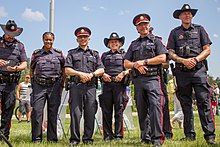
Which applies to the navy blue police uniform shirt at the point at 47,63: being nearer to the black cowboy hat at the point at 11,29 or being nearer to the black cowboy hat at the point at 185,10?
the black cowboy hat at the point at 11,29

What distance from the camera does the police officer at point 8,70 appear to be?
6.13 meters

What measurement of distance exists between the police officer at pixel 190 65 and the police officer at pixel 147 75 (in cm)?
50

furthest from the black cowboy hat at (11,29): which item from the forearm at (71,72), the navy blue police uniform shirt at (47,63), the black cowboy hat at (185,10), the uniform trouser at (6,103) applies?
the black cowboy hat at (185,10)

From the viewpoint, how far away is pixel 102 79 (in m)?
6.73

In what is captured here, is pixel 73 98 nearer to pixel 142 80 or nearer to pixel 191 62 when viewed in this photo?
pixel 142 80

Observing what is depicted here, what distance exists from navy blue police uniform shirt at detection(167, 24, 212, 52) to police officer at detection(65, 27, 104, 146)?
4.89 ft

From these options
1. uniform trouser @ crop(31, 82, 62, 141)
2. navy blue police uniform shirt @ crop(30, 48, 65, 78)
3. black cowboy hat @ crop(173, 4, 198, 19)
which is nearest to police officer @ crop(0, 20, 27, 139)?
navy blue police uniform shirt @ crop(30, 48, 65, 78)

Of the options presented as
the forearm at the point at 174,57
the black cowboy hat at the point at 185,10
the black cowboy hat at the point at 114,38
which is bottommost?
the forearm at the point at 174,57

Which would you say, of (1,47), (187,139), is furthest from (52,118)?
(187,139)

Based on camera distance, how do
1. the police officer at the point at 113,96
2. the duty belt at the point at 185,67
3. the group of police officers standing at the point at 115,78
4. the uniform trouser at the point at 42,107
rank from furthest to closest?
the police officer at the point at 113,96 → the uniform trouser at the point at 42,107 → the duty belt at the point at 185,67 → the group of police officers standing at the point at 115,78

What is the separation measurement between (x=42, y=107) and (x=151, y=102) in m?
2.23

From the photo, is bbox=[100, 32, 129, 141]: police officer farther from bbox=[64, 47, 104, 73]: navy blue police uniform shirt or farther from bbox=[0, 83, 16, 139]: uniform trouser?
bbox=[0, 83, 16, 139]: uniform trouser

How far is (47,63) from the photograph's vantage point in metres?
6.17

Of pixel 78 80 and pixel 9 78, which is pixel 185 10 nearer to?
pixel 78 80
